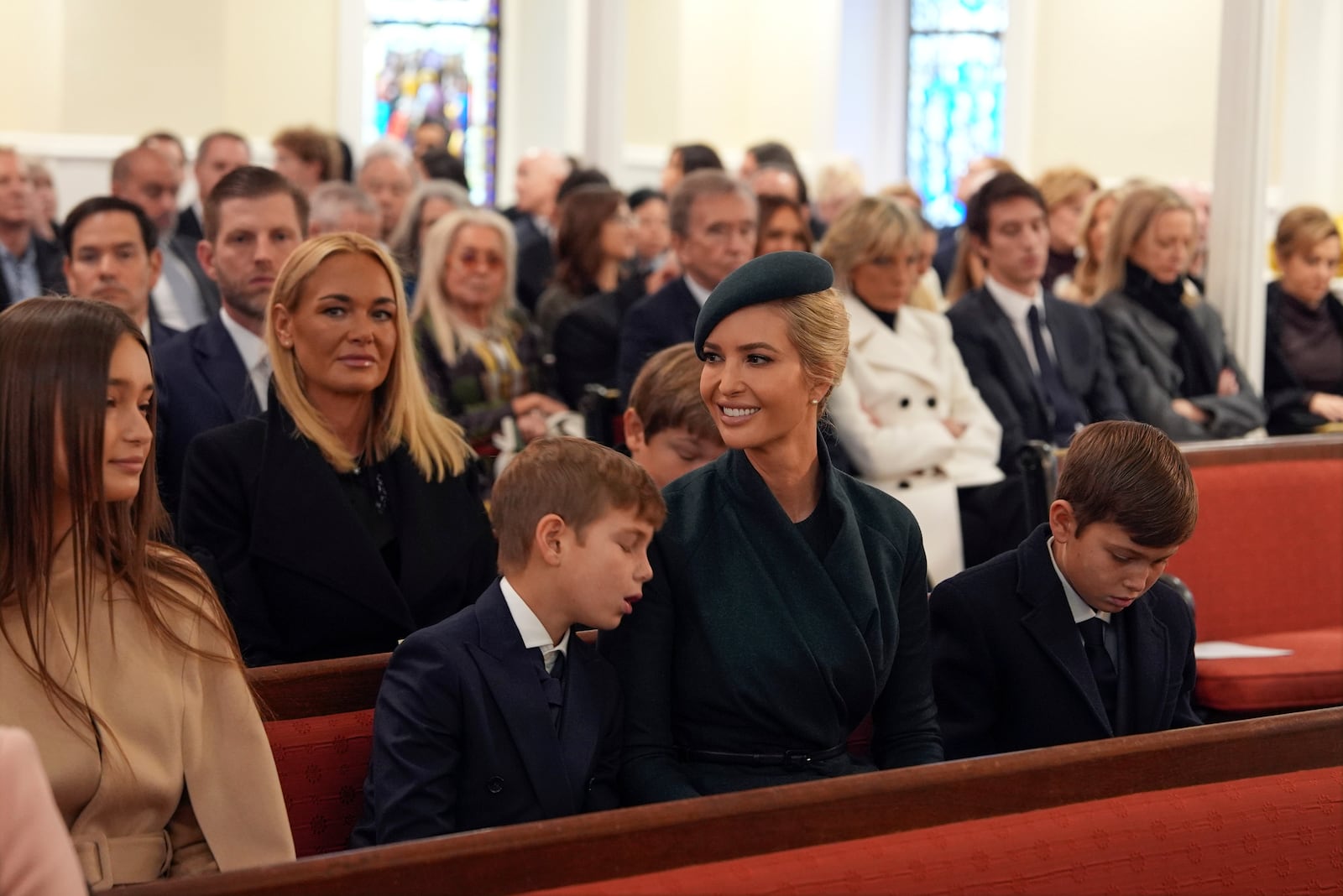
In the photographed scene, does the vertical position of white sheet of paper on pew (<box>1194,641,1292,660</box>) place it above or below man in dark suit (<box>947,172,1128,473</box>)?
below

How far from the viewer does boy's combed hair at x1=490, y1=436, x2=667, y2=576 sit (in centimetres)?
230

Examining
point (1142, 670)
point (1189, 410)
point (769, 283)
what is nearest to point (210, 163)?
point (1189, 410)

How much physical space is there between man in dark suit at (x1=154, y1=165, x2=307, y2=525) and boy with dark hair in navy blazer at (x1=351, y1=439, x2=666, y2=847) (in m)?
1.34

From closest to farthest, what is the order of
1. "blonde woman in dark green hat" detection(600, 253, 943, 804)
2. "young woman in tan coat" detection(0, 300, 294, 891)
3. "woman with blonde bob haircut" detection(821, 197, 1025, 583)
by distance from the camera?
"young woman in tan coat" detection(0, 300, 294, 891) → "blonde woman in dark green hat" detection(600, 253, 943, 804) → "woman with blonde bob haircut" detection(821, 197, 1025, 583)

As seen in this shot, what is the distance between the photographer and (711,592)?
242 cm

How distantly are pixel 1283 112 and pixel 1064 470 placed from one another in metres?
9.51

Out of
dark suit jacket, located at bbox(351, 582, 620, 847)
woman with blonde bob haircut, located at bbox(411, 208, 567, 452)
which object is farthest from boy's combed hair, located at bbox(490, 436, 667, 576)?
woman with blonde bob haircut, located at bbox(411, 208, 567, 452)

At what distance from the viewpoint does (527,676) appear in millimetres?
2256

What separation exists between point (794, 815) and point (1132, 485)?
1044mm

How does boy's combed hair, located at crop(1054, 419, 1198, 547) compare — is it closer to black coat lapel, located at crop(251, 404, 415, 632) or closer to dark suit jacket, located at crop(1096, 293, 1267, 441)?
black coat lapel, located at crop(251, 404, 415, 632)

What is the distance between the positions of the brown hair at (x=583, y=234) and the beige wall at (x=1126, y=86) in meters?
6.79

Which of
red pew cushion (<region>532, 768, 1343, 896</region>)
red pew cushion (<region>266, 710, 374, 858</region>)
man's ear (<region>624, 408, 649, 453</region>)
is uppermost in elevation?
man's ear (<region>624, 408, 649, 453</region>)

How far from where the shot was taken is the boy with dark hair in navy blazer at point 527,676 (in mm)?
2193

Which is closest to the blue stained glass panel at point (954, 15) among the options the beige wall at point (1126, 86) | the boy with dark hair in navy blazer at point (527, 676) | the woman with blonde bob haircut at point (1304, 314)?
the beige wall at point (1126, 86)
